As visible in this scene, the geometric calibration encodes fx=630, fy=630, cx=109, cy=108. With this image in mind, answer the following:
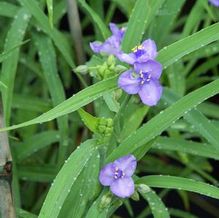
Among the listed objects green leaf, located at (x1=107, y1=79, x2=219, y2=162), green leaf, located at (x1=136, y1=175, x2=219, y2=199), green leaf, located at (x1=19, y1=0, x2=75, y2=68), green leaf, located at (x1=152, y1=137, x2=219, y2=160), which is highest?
green leaf, located at (x1=19, y1=0, x2=75, y2=68)

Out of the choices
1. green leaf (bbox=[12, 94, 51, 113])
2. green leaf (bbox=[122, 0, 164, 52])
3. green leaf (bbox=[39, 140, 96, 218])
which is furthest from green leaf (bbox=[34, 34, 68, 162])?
green leaf (bbox=[39, 140, 96, 218])

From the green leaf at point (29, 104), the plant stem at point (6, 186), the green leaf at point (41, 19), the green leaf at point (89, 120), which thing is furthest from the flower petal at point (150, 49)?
the green leaf at point (29, 104)

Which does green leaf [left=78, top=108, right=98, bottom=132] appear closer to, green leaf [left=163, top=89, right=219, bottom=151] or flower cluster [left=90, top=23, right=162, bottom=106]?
flower cluster [left=90, top=23, right=162, bottom=106]

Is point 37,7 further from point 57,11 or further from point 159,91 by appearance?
point 159,91

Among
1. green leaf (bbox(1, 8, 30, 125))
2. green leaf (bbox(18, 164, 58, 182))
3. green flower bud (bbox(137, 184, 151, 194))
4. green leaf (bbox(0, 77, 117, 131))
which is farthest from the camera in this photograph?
green leaf (bbox(18, 164, 58, 182))

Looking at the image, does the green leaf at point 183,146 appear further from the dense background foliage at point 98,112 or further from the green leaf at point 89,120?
the green leaf at point 89,120

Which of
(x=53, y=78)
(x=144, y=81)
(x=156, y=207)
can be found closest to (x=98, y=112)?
(x=53, y=78)

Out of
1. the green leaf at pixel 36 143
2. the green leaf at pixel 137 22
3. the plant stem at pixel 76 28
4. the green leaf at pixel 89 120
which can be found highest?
the plant stem at pixel 76 28
